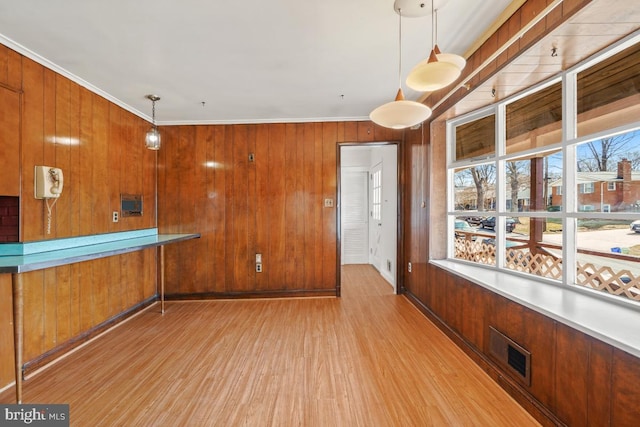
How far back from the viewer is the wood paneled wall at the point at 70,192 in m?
2.09

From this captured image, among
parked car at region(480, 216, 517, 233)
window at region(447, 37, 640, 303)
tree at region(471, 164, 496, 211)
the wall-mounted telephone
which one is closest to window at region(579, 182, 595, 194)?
window at region(447, 37, 640, 303)

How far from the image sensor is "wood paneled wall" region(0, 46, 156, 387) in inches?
82.2

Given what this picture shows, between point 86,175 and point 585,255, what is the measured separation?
412cm

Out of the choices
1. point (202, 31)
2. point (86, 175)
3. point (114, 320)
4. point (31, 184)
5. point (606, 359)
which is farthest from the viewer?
point (114, 320)

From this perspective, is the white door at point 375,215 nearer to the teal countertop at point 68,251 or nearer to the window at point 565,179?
the window at point 565,179

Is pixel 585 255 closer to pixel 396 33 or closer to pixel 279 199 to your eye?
pixel 396 33

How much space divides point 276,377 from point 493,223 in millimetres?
2250

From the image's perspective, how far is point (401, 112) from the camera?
4.52ft

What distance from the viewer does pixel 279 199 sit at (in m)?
3.85

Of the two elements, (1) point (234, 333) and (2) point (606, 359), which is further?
(1) point (234, 333)

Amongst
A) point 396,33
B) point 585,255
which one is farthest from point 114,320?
point 585,255

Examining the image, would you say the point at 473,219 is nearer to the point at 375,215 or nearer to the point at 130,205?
the point at 375,215

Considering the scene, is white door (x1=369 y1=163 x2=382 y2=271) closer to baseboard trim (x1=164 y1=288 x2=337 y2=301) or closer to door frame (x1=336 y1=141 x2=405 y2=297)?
door frame (x1=336 y1=141 x2=405 y2=297)

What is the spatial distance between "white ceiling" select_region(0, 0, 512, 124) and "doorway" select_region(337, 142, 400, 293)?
1.99 m
